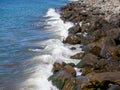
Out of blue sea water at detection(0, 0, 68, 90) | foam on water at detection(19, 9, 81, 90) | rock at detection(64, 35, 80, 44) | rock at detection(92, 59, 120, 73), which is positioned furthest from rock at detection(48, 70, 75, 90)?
rock at detection(64, 35, 80, 44)

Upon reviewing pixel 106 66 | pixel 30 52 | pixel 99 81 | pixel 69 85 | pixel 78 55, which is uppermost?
pixel 99 81

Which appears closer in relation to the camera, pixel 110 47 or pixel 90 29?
pixel 110 47

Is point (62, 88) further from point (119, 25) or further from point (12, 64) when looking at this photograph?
point (119, 25)

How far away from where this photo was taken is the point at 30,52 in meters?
25.0

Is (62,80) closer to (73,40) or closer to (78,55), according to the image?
(78,55)

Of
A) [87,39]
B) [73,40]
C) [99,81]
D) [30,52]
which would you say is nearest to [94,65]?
[99,81]

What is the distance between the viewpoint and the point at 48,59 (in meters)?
22.5

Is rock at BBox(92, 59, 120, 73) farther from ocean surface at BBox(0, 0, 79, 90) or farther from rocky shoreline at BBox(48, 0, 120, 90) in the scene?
ocean surface at BBox(0, 0, 79, 90)

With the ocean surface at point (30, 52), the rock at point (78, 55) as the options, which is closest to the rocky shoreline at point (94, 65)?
the rock at point (78, 55)

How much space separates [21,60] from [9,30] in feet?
44.9

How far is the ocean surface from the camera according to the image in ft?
61.0

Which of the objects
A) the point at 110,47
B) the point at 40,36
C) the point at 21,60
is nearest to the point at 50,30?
the point at 40,36

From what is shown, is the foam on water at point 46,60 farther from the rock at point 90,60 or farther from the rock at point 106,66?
the rock at point 106,66

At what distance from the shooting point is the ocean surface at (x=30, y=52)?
18594 mm
